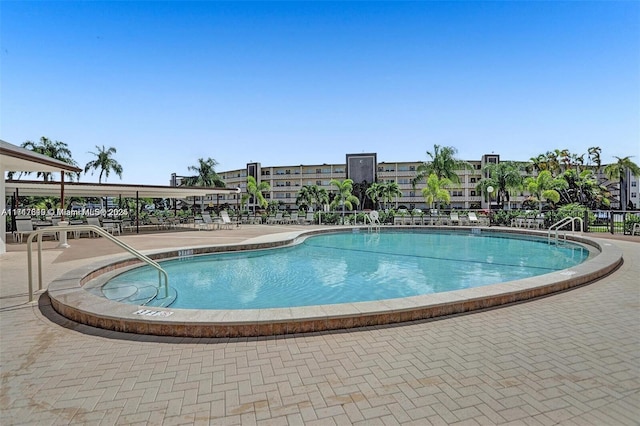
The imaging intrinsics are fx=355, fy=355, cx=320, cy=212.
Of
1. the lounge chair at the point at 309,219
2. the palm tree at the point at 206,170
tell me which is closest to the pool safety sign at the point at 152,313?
the lounge chair at the point at 309,219

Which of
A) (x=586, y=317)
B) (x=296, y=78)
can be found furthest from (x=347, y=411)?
(x=296, y=78)

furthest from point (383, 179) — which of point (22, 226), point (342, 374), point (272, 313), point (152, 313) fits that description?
point (342, 374)

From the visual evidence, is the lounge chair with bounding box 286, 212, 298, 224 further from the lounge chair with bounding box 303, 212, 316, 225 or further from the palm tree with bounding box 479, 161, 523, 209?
the palm tree with bounding box 479, 161, 523, 209

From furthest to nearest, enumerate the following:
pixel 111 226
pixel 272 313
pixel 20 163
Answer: pixel 111 226, pixel 20 163, pixel 272 313

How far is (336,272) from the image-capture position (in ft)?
30.5

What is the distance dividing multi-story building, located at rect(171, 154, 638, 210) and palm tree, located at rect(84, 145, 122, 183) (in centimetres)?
1902

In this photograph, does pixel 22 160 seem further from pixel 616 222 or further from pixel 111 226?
pixel 616 222

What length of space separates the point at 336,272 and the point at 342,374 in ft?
20.5

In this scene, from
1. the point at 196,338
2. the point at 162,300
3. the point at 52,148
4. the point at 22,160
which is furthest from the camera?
the point at 52,148

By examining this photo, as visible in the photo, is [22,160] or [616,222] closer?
[22,160]

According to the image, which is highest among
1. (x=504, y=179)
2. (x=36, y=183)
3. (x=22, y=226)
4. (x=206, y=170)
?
(x=206, y=170)

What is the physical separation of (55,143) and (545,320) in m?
47.8

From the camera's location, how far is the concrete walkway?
247 centimetres

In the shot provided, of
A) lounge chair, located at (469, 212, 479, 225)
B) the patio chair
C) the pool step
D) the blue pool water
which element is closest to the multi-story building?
lounge chair, located at (469, 212, 479, 225)
